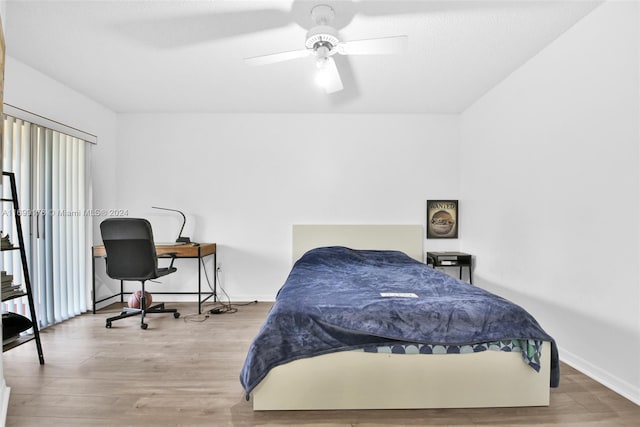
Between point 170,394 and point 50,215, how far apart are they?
89.3 inches

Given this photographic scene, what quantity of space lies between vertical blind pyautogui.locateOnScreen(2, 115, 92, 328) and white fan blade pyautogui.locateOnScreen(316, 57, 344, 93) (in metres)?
2.49

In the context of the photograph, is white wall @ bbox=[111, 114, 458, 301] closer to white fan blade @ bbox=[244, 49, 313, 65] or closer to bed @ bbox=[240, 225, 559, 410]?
white fan blade @ bbox=[244, 49, 313, 65]

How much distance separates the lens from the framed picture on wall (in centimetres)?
403

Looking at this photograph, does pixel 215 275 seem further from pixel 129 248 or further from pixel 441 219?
pixel 441 219

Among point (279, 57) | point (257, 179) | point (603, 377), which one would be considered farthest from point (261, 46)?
point (603, 377)

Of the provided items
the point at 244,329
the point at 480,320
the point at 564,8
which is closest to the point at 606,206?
the point at 480,320

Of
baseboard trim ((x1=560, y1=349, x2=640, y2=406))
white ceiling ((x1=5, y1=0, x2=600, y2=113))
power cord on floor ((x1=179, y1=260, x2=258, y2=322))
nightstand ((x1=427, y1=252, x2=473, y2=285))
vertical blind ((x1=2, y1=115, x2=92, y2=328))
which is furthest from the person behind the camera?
nightstand ((x1=427, y1=252, x2=473, y2=285))

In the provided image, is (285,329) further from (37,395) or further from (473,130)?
(473,130)

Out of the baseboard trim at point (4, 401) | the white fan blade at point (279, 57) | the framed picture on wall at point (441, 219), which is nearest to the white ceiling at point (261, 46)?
the white fan blade at point (279, 57)

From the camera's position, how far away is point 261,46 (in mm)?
2443

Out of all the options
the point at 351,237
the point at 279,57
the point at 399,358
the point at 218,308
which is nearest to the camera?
the point at 399,358

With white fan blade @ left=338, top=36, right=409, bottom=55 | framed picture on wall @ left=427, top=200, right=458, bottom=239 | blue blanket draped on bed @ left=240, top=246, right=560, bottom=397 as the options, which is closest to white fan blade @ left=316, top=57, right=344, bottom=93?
white fan blade @ left=338, top=36, right=409, bottom=55

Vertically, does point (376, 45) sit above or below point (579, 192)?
above

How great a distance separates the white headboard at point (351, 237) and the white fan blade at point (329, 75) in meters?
1.90
